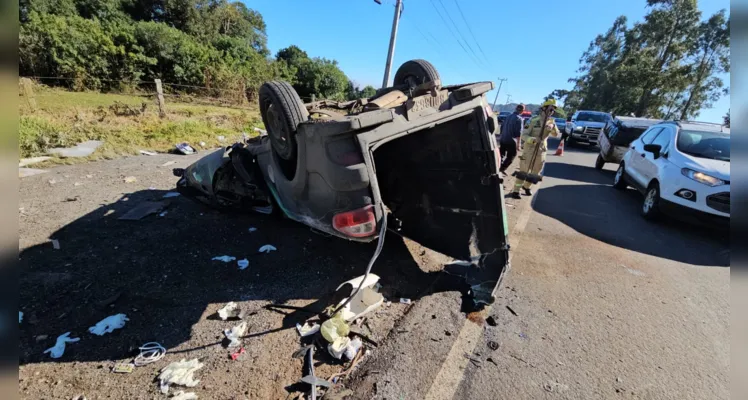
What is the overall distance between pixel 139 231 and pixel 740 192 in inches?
186

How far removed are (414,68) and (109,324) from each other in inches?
155

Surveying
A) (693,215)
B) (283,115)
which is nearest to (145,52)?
(283,115)

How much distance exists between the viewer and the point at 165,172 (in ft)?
20.9

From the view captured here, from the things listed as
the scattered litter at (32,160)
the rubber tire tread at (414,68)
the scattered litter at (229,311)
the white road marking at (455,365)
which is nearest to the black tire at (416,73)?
the rubber tire tread at (414,68)

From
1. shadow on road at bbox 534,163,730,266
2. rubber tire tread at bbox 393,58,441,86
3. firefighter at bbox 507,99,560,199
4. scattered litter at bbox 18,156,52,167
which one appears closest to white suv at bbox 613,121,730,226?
shadow on road at bbox 534,163,730,266

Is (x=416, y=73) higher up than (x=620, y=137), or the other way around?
(x=416, y=73)

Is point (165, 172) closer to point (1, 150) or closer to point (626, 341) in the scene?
point (1, 150)

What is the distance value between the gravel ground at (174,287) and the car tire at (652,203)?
4.24 meters

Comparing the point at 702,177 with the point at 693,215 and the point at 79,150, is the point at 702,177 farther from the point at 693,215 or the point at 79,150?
the point at 79,150

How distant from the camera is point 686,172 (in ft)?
15.7

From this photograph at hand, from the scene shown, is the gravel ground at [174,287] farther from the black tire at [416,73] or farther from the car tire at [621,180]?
the car tire at [621,180]

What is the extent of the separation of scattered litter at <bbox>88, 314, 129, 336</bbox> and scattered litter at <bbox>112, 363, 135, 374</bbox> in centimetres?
41

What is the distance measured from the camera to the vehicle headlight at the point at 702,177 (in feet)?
14.3

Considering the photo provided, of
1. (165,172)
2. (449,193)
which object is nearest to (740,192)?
(449,193)
